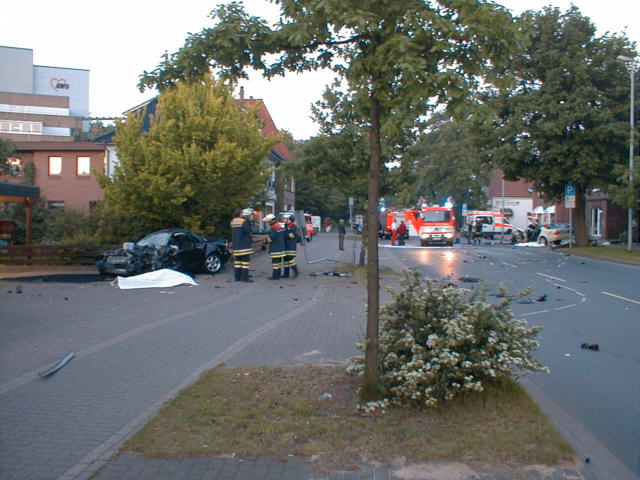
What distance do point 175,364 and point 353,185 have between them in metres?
11.7

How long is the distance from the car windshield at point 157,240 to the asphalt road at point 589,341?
27.6ft

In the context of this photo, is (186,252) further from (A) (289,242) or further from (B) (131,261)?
(A) (289,242)

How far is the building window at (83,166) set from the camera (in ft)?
120

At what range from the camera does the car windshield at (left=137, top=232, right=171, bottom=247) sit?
17.4 meters

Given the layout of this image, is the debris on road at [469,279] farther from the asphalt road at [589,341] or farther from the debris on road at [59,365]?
the debris on road at [59,365]

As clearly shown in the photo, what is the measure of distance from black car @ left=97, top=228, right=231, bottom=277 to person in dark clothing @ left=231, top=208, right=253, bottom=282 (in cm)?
193

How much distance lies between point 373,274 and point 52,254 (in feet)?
56.5

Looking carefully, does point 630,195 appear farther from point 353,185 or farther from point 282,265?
point 282,265

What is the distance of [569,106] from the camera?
99.5 feet

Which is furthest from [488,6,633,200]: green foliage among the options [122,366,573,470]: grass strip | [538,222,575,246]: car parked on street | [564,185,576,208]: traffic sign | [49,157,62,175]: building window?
[122,366,573,470]: grass strip

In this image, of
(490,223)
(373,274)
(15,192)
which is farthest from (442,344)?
(490,223)

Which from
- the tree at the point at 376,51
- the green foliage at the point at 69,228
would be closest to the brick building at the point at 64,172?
the green foliage at the point at 69,228

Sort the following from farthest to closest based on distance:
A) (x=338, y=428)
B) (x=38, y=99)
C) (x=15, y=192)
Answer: (x=38, y=99)
(x=15, y=192)
(x=338, y=428)

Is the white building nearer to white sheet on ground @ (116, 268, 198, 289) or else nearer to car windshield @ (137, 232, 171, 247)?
car windshield @ (137, 232, 171, 247)
